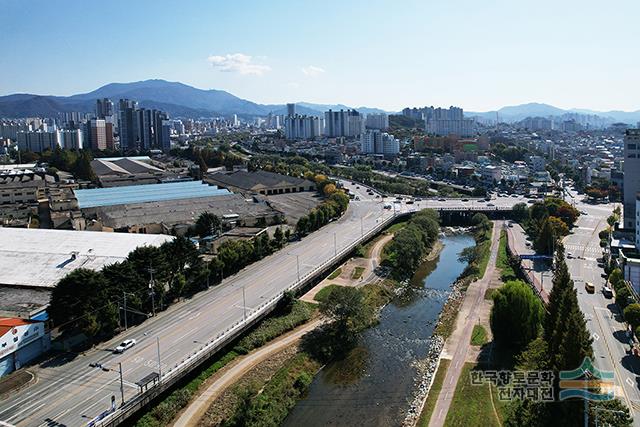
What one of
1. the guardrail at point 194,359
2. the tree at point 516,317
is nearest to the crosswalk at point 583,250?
the tree at point 516,317

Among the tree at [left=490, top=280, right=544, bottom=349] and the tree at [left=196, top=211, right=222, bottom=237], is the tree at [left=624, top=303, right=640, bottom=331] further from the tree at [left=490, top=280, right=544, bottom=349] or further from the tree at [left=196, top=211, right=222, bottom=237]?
the tree at [left=196, top=211, right=222, bottom=237]

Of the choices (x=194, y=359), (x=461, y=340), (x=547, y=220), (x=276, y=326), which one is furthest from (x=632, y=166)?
(x=194, y=359)

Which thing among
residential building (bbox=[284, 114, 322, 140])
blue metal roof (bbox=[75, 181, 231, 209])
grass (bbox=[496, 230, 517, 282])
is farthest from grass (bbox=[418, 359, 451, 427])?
residential building (bbox=[284, 114, 322, 140])

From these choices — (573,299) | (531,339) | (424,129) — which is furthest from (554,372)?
(424,129)

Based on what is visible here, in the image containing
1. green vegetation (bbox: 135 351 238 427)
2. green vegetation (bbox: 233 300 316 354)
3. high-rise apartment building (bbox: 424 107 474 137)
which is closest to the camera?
green vegetation (bbox: 135 351 238 427)

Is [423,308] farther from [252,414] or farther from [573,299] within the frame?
[252,414]

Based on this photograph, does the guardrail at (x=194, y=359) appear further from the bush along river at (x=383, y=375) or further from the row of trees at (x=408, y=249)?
the row of trees at (x=408, y=249)

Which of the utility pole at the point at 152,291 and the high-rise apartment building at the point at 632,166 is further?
the high-rise apartment building at the point at 632,166
